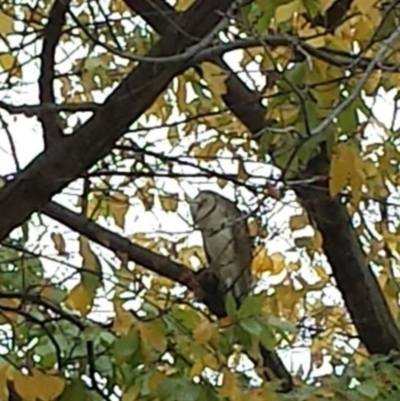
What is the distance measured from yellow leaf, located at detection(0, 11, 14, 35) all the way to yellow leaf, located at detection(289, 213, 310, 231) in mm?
687

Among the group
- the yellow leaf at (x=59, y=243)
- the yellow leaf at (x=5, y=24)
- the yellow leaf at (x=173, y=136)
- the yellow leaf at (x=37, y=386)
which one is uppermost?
the yellow leaf at (x=173, y=136)

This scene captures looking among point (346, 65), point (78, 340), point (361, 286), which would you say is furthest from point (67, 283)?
point (361, 286)

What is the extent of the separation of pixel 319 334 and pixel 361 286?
0.26 metres

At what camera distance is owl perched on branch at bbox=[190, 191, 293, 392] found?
245 cm

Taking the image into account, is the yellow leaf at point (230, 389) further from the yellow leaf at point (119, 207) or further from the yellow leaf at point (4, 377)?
the yellow leaf at point (119, 207)

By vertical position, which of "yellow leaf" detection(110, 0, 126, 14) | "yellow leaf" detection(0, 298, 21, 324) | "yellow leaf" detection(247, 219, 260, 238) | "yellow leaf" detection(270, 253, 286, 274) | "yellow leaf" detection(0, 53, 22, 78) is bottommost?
"yellow leaf" detection(0, 298, 21, 324)

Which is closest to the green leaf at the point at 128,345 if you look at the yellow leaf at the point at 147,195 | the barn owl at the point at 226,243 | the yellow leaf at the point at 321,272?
the barn owl at the point at 226,243

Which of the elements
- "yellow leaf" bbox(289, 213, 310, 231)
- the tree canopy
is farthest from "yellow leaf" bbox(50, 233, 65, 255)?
"yellow leaf" bbox(289, 213, 310, 231)

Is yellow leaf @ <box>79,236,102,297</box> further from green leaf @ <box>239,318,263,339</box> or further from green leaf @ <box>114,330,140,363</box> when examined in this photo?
green leaf @ <box>239,318,263,339</box>

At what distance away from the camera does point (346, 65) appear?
1.69m

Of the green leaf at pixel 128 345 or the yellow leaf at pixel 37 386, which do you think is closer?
the yellow leaf at pixel 37 386

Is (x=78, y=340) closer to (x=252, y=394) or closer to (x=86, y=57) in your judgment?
(x=252, y=394)

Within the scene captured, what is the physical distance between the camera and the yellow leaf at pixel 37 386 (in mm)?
1574

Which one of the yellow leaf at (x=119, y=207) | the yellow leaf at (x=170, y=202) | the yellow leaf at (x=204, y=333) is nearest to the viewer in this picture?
the yellow leaf at (x=204, y=333)
